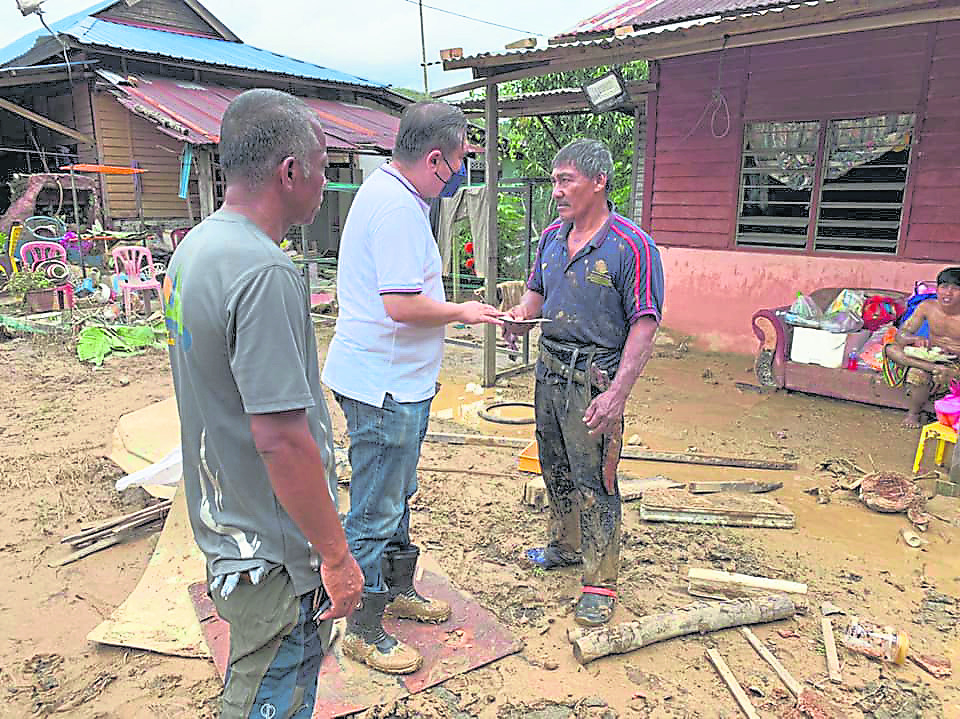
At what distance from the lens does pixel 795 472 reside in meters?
4.70

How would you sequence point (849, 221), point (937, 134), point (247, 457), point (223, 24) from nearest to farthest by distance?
1. point (247, 457)
2. point (937, 134)
3. point (849, 221)
4. point (223, 24)

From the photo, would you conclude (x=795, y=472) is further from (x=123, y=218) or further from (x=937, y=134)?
(x=123, y=218)

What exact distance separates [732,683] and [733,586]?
692 millimetres

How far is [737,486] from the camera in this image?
14.4 feet

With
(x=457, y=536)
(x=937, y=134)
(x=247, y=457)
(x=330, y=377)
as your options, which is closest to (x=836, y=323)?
(x=937, y=134)

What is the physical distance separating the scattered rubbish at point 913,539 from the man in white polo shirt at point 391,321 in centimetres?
286

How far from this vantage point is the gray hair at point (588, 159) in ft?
9.41

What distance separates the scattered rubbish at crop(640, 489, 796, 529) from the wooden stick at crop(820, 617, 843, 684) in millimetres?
913

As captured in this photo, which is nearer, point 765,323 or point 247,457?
point 247,457

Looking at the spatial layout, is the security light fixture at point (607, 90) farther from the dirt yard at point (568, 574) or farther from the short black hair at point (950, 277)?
the short black hair at point (950, 277)

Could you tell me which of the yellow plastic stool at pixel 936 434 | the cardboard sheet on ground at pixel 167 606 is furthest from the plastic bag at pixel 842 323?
the cardboard sheet on ground at pixel 167 606

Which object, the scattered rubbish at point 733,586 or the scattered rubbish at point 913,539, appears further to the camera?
the scattered rubbish at point 913,539

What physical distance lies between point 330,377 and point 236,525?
0.98 meters

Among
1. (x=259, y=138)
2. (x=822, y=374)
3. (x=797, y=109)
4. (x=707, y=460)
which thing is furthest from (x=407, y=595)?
(x=797, y=109)
